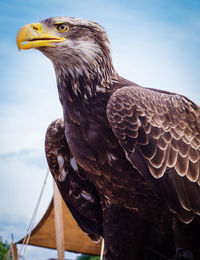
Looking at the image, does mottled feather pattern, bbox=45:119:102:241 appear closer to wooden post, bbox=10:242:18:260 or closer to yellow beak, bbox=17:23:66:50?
yellow beak, bbox=17:23:66:50

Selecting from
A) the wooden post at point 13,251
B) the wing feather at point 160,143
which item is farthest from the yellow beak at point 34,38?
the wooden post at point 13,251

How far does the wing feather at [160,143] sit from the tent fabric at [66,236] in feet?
13.2

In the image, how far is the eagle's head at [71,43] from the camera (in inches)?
78.0

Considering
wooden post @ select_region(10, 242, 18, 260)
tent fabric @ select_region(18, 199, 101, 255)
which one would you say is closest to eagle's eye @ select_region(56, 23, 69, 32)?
wooden post @ select_region(10, 242, 18, 260)

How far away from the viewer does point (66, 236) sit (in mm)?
6176

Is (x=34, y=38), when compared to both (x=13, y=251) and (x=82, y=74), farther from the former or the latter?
(x=13, y=251)

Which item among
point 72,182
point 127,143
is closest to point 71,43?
point 127,143

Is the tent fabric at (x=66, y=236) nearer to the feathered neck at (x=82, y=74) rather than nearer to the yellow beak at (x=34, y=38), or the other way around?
the feathered neck at (x=82, y=74)

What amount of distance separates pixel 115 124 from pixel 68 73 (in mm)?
410

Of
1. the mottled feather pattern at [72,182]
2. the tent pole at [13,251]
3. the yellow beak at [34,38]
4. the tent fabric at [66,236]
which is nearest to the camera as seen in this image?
the yellow beak at [34,38]

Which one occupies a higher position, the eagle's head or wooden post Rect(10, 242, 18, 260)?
the eagle's head

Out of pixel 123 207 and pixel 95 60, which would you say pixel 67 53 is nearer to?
pixel 95 60

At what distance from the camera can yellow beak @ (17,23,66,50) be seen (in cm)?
196

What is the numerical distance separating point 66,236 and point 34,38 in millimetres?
4765
